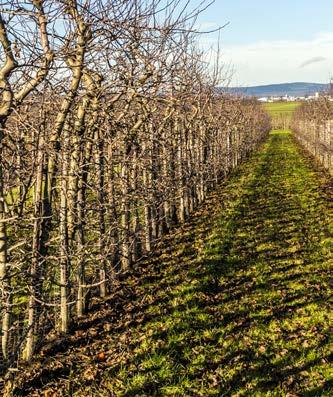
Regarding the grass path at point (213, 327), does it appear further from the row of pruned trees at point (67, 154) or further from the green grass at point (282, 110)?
the green grass at point (282, 110)

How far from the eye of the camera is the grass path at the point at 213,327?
570cm

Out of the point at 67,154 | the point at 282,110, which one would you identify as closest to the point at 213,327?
the point at 67,154

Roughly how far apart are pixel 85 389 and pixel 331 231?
30.8ft

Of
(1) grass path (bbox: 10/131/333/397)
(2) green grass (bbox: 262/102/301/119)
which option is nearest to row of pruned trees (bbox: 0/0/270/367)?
(1) grass path (bbox: 10/131/333/397)

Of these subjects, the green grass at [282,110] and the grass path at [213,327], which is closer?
the grass path at [213,327]

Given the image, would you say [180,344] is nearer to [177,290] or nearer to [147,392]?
[147,392]

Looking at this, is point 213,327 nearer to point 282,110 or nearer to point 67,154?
point 67,154

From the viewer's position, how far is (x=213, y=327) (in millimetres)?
7160

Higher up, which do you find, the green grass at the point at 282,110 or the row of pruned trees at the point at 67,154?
the green grass at the point at 282,110

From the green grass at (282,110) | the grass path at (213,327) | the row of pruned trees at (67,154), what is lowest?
the grass path at (213,327)

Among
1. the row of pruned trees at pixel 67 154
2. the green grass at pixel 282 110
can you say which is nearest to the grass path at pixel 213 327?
the row of pruned trees at pixel 67 154

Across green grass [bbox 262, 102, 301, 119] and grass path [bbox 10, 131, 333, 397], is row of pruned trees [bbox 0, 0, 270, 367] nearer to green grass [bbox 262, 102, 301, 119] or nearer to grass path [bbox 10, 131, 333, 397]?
grass path [bbox 10, 131, 333, 397]

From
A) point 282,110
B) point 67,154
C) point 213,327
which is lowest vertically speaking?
point 213,327

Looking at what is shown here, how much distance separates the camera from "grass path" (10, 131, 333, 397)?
570cm
